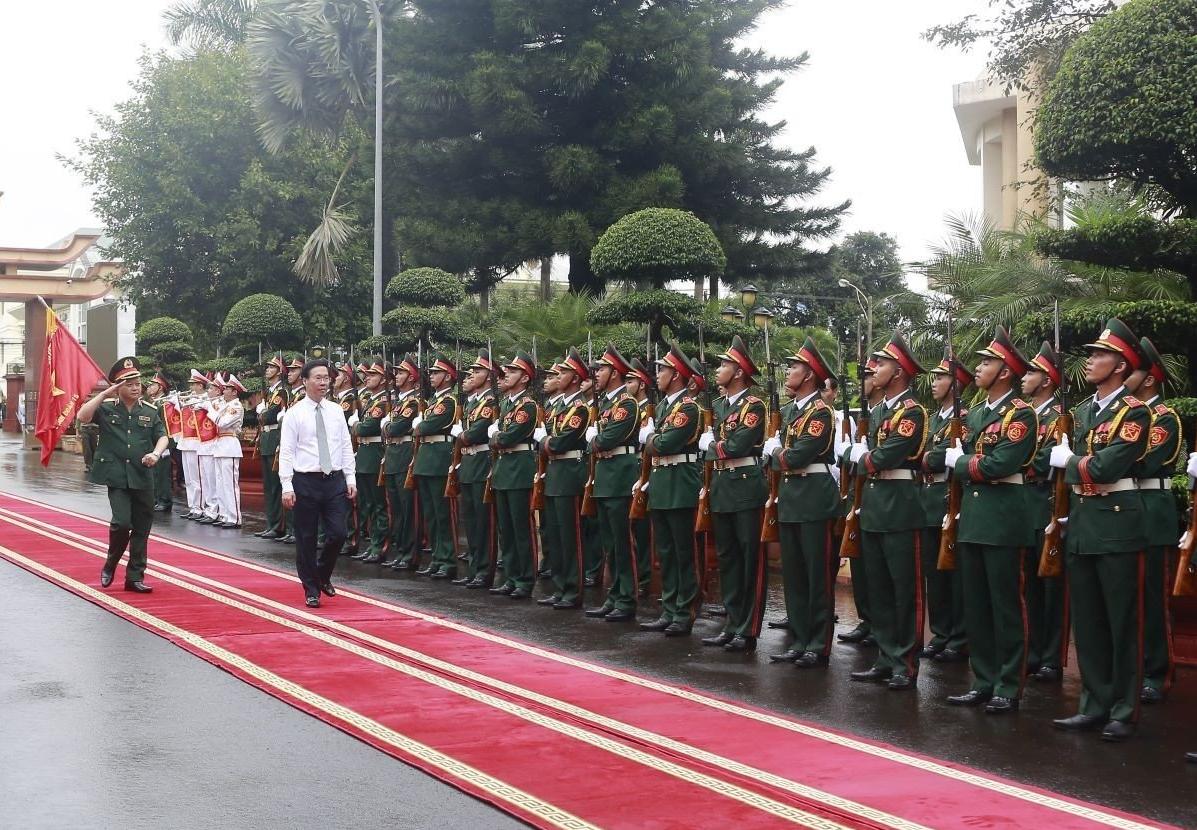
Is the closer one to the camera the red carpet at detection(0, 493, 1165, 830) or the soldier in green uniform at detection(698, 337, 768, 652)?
the red carpet at detection(0, 493, 1165, 830)

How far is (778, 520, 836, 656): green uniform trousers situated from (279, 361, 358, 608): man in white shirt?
3575 millimetres

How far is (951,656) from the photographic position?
8.87 m

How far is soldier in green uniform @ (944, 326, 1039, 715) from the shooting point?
7.38 meters

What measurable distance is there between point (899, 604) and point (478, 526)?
477cm

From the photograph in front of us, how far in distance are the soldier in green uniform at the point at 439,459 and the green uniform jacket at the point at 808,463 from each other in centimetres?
445

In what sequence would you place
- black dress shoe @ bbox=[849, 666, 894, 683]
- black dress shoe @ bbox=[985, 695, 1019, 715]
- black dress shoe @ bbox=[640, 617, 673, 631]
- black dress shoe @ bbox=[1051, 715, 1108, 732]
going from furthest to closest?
black dress shoe @ bbox=[640, 617, 673, 631] → black dress shoe @ bbox=[849, 666, 894, 683] → black dress shoe @ bbox=[985, 695, 1019, 715] → black dress shoe @ bbox=[1051, 715, 1108, 732]

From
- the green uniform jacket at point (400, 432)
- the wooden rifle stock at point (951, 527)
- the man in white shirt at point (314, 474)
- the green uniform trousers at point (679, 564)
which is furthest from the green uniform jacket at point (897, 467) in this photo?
the green uniform jacket at point (400, 432)

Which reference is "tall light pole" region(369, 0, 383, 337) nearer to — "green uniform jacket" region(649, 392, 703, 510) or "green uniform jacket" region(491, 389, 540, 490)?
"green uniform jacket" region(491, 389, 540, 490)

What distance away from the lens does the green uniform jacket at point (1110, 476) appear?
264 inches

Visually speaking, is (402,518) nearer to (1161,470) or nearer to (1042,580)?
(1042,580)

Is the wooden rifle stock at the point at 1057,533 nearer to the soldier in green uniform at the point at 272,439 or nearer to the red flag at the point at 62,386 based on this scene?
the red flag at the point at 62,386

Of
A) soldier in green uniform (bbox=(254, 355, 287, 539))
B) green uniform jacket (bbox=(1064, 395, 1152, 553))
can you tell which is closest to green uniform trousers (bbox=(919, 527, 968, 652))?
green uniform jacket (bbox=(1064, 395, 1152, 553))

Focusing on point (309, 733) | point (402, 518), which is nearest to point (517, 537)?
point (402, 518)

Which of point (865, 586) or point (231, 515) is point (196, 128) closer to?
point (231, 515)
